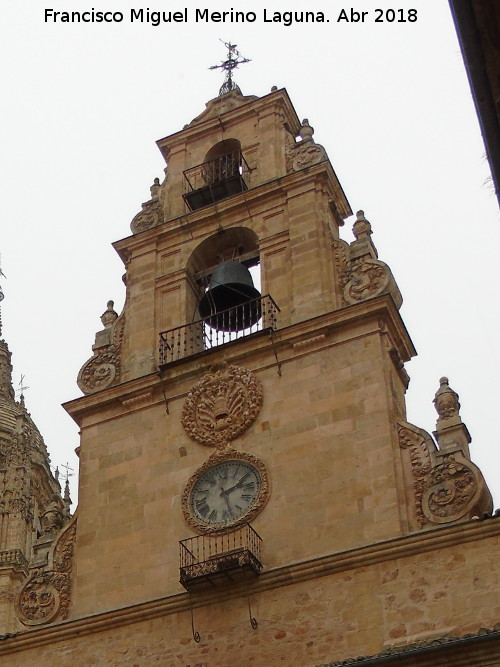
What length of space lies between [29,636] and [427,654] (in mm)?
6305

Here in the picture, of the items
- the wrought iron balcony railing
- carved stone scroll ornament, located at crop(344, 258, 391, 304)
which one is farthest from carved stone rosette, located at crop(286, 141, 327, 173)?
carved stone scroll ornament, located at crop(344, 258, 391, 304)

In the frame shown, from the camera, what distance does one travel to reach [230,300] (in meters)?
22.7

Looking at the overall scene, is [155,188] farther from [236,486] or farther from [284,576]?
[284,576]

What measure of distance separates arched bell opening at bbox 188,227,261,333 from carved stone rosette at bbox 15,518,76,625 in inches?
172

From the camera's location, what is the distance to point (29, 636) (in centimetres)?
1936

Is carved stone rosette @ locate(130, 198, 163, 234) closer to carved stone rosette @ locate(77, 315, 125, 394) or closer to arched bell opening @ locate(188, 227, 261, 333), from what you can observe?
arched bell opening @ locate(188, 227, 261, 333)

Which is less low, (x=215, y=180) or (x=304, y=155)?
(x=215, y=180)

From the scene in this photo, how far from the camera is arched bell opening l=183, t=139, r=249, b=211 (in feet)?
79.3

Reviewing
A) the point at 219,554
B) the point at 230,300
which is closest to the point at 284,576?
the point at 219,554

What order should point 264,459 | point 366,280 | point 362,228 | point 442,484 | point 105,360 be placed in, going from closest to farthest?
point 442,484
point 264,459
point 366,280
point 362,228
point 105,360

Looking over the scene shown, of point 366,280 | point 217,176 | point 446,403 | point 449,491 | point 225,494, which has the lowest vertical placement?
point 449,491

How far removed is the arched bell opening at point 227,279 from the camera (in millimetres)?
22188

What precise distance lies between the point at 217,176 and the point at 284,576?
9.12 metres

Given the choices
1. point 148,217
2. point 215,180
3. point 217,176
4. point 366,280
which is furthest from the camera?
point 217,176
